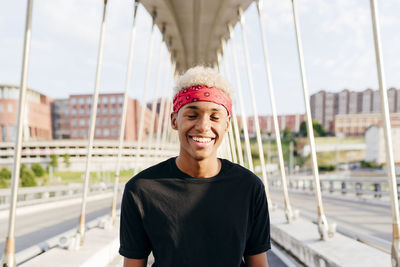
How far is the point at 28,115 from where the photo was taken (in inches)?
3196

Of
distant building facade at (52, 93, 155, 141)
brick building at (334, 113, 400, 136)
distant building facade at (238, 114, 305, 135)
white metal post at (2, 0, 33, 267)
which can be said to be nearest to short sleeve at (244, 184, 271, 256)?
white metal post at (2, 0, 33, 267)

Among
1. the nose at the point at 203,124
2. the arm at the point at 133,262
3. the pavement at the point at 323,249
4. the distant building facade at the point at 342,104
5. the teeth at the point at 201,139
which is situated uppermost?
the distant building facade at the point at 342,104

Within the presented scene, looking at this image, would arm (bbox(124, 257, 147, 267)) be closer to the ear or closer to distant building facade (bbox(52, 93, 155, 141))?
the ear

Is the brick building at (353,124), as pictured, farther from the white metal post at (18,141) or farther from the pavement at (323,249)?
the white metal post at (18,141)

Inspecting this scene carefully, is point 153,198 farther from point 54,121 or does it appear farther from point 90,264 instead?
point 54,121

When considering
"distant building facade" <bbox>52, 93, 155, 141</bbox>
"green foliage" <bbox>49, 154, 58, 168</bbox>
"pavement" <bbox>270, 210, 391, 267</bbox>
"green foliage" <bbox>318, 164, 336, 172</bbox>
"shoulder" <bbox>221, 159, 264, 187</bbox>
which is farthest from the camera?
"distant building facade" <bbox>52, 93, 155, 141</bbox>

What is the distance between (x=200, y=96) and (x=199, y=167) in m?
0.36

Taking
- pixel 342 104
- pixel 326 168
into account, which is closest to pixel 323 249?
pixel 326 168

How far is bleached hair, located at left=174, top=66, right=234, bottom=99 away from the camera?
5.25 feet

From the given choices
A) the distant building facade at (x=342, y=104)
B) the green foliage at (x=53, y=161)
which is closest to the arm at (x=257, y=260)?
the green foliage at (x=53, y=161)

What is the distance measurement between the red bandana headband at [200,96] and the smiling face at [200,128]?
20mm

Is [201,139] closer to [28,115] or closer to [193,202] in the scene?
[193,202]

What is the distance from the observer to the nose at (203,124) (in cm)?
154

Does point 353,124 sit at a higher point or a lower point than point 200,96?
higher
